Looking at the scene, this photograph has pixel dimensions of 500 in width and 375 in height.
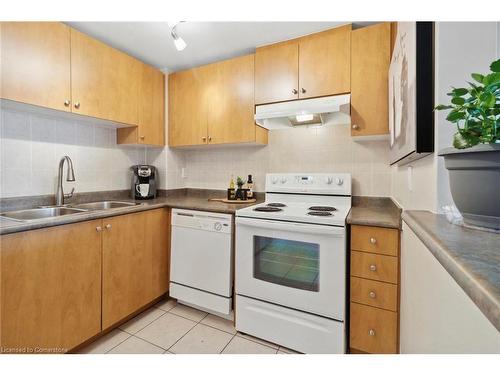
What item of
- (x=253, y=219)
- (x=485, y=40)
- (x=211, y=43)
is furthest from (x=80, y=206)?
(x=485, y=40)

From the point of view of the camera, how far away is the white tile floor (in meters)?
1.53

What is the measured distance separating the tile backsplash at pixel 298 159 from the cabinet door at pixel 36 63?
1183mm

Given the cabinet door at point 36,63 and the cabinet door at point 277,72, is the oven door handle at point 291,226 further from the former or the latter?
the cabinet door at point 36,63

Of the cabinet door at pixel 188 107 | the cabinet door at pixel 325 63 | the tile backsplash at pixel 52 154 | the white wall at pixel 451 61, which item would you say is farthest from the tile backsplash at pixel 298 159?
the white wall at pixel 451 61

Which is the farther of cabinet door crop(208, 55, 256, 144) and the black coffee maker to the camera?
the black coffee maker

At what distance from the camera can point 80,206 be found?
1934mm

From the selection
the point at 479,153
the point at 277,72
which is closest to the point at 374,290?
the point at 479,153

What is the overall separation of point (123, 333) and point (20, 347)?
1.99ft

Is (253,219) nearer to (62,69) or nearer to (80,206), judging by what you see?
(80,206)

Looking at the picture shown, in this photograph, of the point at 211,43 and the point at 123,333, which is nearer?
the point at 123,333

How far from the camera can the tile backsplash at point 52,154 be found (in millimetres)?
1619

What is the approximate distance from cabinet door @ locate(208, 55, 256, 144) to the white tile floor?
5.07ft

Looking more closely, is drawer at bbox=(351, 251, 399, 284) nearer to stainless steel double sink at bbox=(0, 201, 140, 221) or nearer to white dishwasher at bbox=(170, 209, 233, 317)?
white dishwasher at bbox=(170, 209, 233, 317)

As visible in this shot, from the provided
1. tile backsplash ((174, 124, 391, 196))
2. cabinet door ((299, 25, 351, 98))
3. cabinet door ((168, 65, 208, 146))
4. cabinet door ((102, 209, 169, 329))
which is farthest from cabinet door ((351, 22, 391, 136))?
cabinet door ((102, 209, 169, 329))
